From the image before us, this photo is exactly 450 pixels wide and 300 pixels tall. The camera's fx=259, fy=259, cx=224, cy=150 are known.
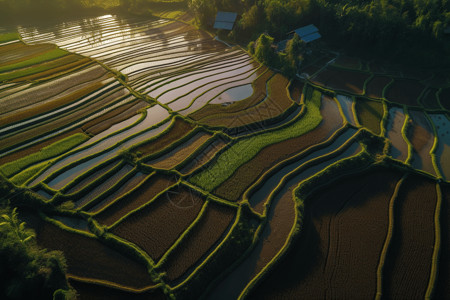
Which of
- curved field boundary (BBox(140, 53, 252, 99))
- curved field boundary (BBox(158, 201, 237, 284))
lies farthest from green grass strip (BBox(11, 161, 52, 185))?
curved field boundary (BBox(140, 53, 252, 99))

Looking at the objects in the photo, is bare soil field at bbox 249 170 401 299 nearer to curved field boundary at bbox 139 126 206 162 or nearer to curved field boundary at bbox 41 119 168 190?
curved field boundary at bbox 139 126 206 162

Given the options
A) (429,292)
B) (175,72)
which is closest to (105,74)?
(175,72)

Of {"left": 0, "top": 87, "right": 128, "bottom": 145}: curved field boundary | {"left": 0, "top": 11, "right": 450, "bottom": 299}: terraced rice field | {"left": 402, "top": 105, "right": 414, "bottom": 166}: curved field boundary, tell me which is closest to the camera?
{"left": 0, "top": 11, "right": 450, "bottom": 299}: terraced rice field

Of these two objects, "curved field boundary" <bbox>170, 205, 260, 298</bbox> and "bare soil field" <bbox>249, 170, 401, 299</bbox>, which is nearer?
"curved field boundary" <bbox>170, 205, 260, 298</bbox>

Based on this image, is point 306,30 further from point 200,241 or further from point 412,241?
point 200,241

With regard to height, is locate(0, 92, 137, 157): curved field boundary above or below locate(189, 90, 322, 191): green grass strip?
below

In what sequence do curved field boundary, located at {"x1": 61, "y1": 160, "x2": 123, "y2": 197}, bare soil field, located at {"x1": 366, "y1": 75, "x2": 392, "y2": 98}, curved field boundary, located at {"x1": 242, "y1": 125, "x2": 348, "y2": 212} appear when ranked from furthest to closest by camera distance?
bare soil field, located at {"x1": 366, "y1": 75, "x2": 392, "y2": 98}, curved field boundary, located at {"x1": 242, "y1": 125, "x2": 348, "y2": 212}, curved field boundary, located at {"x1": 61, "y1": 160, "x2": 123, "y2": 197}

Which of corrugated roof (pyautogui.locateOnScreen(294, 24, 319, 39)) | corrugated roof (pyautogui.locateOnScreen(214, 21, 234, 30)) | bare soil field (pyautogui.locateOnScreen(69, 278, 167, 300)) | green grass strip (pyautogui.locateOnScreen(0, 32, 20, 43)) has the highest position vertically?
corrugated roof (pyautogui.locateOnScreen(294, 24, 319, 39))
